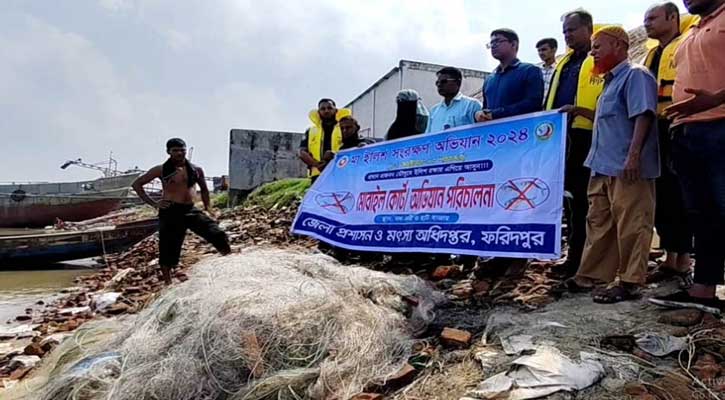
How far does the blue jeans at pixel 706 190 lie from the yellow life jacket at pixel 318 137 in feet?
12.2

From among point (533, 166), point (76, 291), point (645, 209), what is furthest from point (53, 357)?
point (76, 291)

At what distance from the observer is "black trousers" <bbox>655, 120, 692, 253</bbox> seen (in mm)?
3621

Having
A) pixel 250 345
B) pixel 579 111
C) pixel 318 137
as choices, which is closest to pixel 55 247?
pixel 318 137

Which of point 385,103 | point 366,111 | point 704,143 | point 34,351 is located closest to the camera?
point 704,143

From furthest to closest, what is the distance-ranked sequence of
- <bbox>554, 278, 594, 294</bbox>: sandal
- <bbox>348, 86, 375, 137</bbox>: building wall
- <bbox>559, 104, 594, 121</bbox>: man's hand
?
<bbox>348, 86, 375, 137</bbox>: building wall < <bbox>559, 104, 594, 121</bbox>: man's hand < <bbox>554, 278, 594, 294</bbox>: sandal

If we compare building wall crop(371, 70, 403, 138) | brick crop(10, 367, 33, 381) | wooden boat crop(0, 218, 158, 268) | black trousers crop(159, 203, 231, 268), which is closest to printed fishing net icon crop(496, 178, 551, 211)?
black trousers crop(159, 203, 231, 268)

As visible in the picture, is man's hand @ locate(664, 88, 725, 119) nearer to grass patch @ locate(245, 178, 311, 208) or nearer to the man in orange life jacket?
the man in orange life jacket

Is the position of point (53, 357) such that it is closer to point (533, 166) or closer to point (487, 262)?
point (487, 262)

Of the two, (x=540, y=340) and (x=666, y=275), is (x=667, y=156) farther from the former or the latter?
(x=540, y=340)

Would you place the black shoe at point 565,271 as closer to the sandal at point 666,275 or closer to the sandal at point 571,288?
the sandal at point 571,288

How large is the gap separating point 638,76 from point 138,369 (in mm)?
3233

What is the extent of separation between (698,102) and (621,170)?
64cm

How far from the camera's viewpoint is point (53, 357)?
346 cm

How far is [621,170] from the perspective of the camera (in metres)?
3.31
